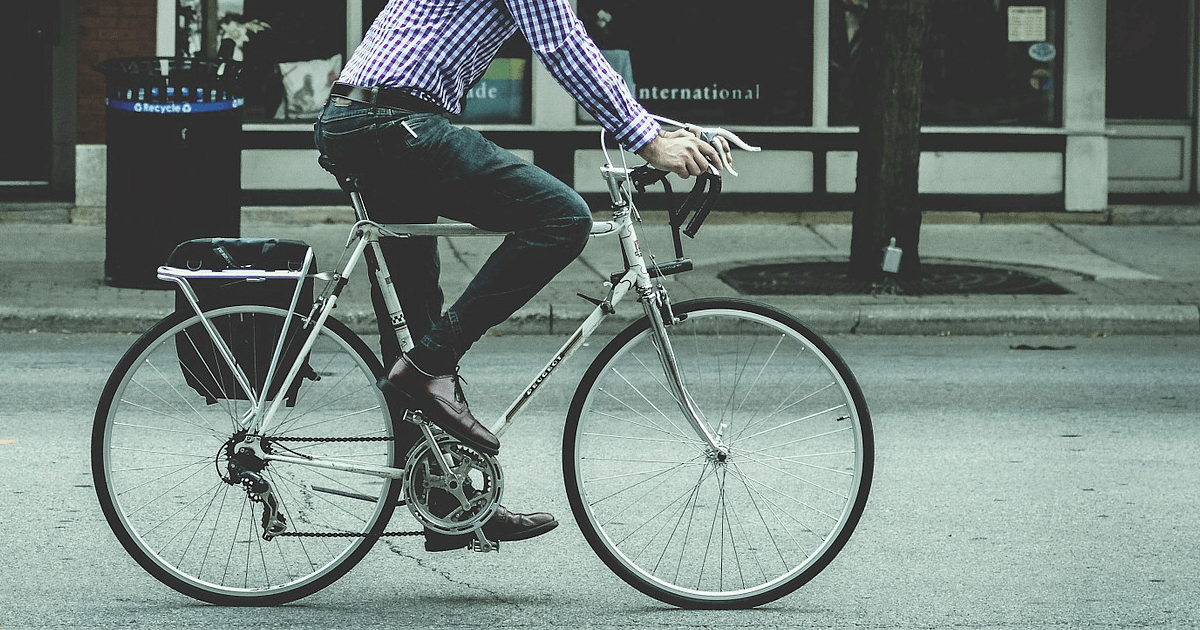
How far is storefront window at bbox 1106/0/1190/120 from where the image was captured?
1523 centimetres

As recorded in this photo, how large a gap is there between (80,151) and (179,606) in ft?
31.8

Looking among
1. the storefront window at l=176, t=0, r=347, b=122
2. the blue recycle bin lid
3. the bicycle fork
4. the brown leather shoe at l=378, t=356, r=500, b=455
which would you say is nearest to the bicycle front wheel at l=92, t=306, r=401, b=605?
the brown leather shoe at l=378, t=356, r=500, b=455

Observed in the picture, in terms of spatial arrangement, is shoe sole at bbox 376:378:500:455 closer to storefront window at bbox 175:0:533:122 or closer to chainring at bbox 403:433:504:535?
chainring at bbox 403:433:504:535

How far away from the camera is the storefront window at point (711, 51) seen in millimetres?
14305

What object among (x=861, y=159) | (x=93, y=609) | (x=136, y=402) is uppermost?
(x=861, y=159)

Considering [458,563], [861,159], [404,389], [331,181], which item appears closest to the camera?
[404,389]

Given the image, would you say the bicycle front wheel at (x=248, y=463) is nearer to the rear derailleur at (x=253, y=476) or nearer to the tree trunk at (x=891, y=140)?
the rear derailleur at (x=253, y=476)

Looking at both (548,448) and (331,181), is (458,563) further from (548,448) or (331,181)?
(331,181)

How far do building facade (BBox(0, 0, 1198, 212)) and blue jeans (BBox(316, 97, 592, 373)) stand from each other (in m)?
9.99

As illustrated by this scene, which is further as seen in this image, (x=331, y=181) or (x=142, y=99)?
(x=331, y=181)

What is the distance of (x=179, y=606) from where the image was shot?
448 centimetres

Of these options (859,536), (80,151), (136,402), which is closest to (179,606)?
(136,402)

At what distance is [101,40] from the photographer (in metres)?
13.6

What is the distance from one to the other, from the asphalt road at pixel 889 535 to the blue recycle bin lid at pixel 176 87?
219cm
